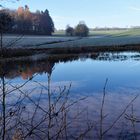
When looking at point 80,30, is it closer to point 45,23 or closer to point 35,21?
point 45,23

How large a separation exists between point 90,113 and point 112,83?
653 centimetres

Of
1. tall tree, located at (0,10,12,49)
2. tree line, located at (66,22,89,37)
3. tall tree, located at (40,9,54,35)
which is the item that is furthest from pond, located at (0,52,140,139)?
tree line, located at (66,22,89,37)

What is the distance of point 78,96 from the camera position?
15039 mm

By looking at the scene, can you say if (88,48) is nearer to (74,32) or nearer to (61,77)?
(61,77)

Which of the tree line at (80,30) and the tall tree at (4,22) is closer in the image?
the tall tree at (4,22)

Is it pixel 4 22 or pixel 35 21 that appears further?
pixel 35 21

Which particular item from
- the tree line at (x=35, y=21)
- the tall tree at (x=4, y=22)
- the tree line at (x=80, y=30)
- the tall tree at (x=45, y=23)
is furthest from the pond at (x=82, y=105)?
the tree line at (x=80, y=30)

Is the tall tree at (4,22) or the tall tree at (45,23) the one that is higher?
the tall tree at (4,22)

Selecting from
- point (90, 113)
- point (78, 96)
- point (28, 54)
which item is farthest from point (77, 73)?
point (28, 54)

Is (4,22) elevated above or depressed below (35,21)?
above

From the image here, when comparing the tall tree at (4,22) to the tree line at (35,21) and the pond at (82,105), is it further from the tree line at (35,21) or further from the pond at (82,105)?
the tree line at (35,21)

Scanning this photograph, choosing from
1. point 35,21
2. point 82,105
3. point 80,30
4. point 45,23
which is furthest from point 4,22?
point 80,30

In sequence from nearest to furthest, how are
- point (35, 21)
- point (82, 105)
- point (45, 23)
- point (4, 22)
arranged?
point (4, 22) → point (82, 105) → point (35, 21) → point (45, 23)

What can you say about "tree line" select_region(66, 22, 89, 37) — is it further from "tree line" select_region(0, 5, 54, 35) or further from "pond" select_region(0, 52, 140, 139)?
"pond" select_region(0, 52, 140, 139)
